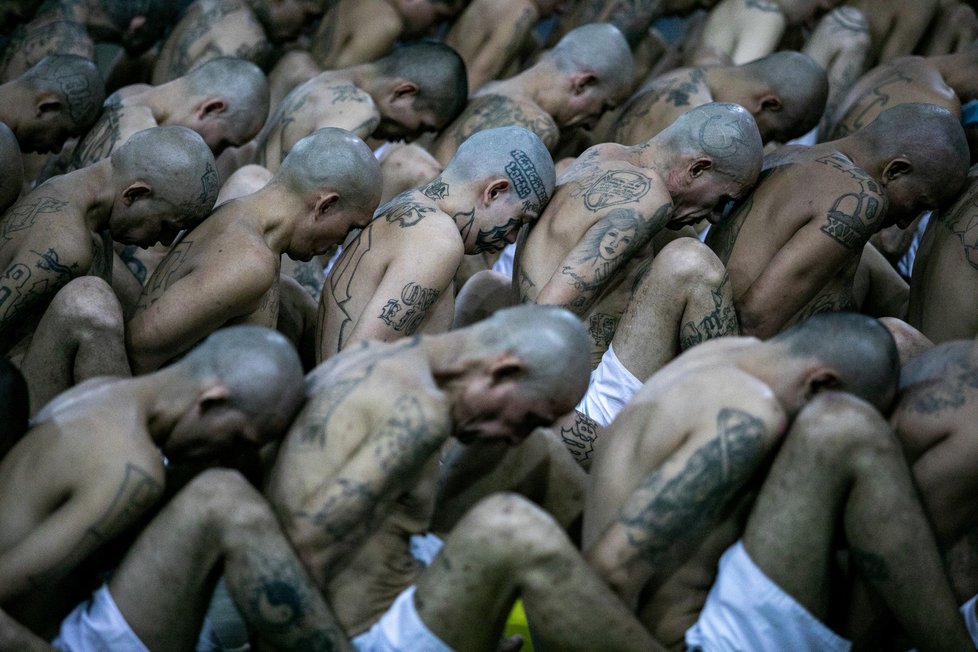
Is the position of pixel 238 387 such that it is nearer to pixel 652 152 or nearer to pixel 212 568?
pixel 212 568

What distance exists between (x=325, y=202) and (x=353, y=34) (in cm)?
232

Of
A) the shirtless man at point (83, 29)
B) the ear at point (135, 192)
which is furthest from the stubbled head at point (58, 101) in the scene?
the ear at point (135, 192)

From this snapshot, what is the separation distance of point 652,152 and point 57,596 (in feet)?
9.11

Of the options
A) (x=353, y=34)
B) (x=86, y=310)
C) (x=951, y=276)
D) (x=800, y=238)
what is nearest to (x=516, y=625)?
(x=86, y=310)

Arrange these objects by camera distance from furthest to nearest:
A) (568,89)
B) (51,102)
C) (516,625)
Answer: (568,89) < (51,102) < (516,625)

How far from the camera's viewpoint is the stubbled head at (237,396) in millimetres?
4094

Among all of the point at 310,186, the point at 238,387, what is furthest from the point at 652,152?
the point at 238,387

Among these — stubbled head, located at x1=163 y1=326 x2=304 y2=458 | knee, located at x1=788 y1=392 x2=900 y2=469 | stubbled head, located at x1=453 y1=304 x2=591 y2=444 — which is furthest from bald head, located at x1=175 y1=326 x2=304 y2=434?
knee, located at x1=788 y1=392 x2=900 y2=469

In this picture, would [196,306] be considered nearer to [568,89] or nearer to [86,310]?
[86,310]

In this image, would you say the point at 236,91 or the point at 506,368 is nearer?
the point at 506,368

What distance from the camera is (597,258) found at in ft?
17.2

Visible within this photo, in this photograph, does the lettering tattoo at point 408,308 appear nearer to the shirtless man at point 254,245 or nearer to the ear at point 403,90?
the shirtless man at point 254,245

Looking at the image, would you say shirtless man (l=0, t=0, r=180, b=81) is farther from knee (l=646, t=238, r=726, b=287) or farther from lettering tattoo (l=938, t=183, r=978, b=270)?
lettering tattoo (l=938, t=183, r=978, b=270)

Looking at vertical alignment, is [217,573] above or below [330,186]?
below
